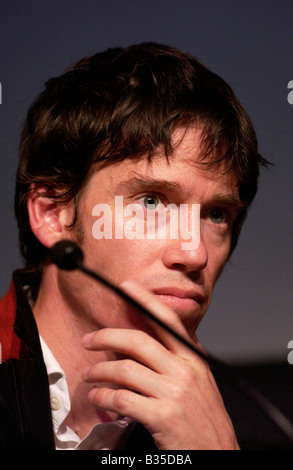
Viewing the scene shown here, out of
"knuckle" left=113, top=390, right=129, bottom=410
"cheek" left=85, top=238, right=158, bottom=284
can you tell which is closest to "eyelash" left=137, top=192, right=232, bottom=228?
"cheek" left=85, top=238, right=158, bottom=284

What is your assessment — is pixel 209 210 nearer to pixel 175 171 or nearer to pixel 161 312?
pixel 175 171

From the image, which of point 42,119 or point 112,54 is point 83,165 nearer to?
point 42,119

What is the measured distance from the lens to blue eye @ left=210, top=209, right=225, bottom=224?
4.64ft

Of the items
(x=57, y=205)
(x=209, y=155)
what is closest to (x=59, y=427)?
(x=57, y=205)

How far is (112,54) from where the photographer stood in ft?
5.10

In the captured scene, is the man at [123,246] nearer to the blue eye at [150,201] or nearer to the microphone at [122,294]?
the blue eye at [150,201]

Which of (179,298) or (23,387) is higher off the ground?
(179,298)

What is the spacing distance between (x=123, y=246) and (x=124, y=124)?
0.97 feet

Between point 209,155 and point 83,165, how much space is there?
1.05ft

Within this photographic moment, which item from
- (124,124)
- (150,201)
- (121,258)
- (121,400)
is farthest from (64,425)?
(124,124)

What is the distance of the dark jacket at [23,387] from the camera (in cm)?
120

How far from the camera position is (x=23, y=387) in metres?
1.26

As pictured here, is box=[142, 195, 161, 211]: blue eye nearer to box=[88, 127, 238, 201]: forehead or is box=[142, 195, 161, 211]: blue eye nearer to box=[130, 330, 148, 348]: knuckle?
box=[88, 127, 238, 201]: forehead

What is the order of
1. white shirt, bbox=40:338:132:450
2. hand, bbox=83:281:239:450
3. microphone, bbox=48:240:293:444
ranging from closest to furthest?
microphone, bbox=48:240:293:444
hand, bbox=83:281:239:450
white shirt, bbox=40:338:132:450
